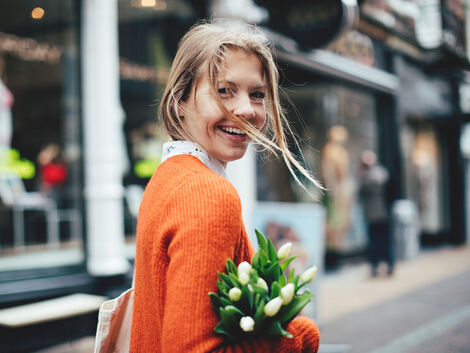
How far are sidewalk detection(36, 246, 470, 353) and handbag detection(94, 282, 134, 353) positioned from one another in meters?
3.41

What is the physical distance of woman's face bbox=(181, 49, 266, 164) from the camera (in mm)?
1262

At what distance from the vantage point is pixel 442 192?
44.8ft

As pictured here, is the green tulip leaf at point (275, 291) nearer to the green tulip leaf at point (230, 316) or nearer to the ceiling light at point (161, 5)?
the green tulip leaf at point (230, 316)

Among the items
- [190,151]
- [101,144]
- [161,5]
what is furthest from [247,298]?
[161,5]

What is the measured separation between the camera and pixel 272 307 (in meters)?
1.06

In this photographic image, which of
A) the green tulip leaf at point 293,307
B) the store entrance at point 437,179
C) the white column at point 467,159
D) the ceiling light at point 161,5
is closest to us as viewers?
the green tulip leaf at point 293,307

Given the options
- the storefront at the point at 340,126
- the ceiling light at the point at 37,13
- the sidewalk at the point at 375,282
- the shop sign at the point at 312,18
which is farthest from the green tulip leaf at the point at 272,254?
the storefront at the point at 340,126

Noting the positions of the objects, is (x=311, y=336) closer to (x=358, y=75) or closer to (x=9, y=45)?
(x=9, y=45)

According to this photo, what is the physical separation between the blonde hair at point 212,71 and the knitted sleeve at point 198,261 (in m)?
0.24

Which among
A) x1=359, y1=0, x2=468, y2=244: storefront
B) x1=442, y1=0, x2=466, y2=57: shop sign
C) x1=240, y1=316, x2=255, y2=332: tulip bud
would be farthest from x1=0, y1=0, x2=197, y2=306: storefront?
x1=442, y1=0, x2=466, y2=57: shop sign

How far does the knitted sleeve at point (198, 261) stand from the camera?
101 centimetres

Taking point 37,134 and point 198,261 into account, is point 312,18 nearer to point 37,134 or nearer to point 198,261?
point 37,134

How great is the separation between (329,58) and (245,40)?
7247 millimetres

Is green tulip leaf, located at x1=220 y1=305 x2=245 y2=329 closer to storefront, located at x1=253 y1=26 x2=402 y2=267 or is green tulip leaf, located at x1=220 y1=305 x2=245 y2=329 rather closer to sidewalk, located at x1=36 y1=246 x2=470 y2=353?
sidewalk, located at x1=36 y1=246 x2=470 y2=353
